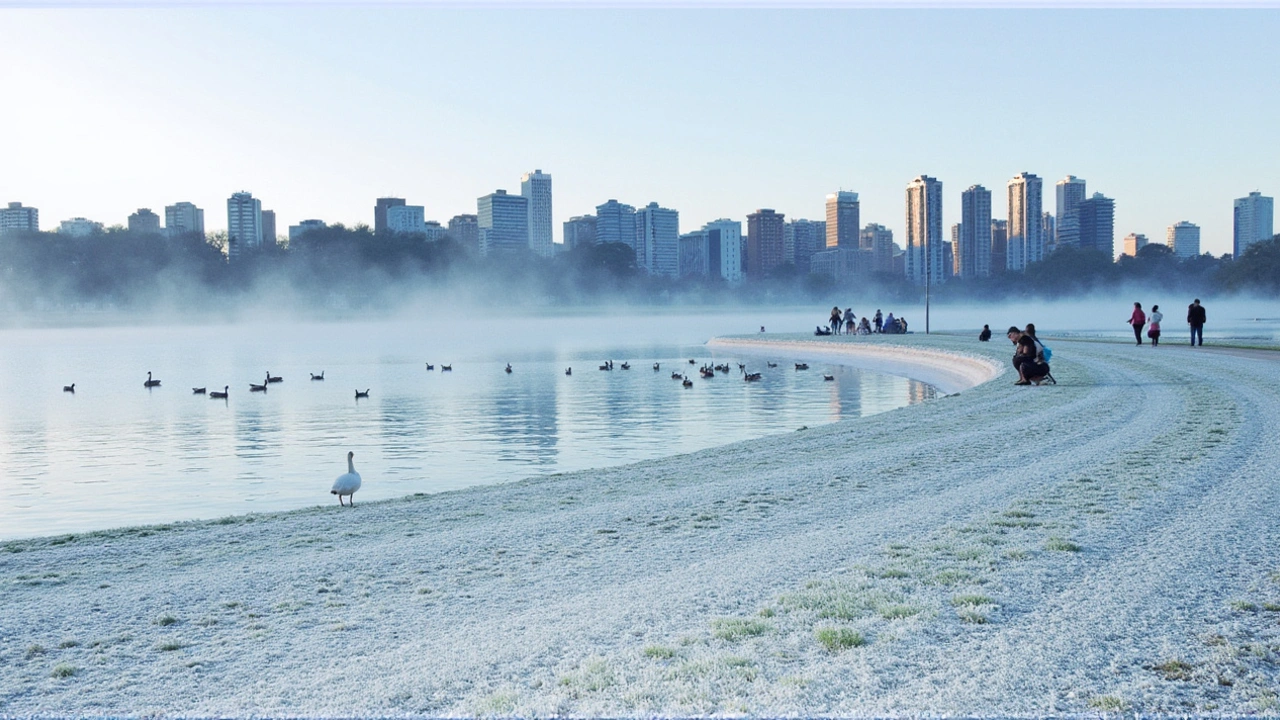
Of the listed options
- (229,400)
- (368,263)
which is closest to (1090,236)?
(368,263)

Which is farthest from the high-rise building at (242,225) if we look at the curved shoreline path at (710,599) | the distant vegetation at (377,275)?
the curved shoreline path at (710,599)

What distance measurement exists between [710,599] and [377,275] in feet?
519

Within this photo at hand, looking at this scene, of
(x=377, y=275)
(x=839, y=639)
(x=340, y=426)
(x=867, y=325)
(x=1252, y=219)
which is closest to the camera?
(x=839, y=639)

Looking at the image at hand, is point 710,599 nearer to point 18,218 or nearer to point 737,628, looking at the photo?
point 737,628

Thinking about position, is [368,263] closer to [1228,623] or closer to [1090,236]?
[1090,236]

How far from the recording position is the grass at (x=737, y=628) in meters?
5.52

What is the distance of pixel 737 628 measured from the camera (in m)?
5.60

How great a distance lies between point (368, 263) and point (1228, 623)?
15843 centimetres

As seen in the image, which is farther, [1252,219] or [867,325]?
[1252,219]

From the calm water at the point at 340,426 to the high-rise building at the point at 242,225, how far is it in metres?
112

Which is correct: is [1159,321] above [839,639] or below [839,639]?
above

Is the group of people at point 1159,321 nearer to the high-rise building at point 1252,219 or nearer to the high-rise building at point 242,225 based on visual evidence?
the high-rise building at point 1252,219

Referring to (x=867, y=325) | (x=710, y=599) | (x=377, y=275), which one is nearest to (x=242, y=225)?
(x=377, y=275)

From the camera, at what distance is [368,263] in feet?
515
